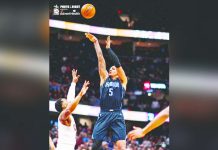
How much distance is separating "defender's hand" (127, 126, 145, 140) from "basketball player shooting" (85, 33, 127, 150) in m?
0.06

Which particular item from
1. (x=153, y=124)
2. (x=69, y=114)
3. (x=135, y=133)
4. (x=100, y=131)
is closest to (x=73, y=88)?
(x=69, y=114)

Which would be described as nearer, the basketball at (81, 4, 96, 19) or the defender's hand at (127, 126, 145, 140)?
the defender's hand at (127, 126, 145, 140)

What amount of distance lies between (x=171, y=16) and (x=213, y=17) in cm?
40

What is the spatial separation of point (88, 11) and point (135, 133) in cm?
129

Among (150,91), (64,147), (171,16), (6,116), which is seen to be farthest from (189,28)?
(6,116)

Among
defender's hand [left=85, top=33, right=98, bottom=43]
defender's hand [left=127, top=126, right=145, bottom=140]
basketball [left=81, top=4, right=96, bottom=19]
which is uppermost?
basketball [left=81, top=4, right=96, bottom=19]

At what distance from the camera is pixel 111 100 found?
4.68 metres

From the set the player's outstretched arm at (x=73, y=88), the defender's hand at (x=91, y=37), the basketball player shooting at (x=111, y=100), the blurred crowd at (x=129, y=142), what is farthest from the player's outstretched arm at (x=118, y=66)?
the blurred crowd at (x=129, y=142)

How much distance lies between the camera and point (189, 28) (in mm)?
4672

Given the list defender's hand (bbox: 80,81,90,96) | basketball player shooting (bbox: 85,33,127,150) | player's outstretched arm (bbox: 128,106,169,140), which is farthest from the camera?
defender's hand (bbox: 80,81,90,96)

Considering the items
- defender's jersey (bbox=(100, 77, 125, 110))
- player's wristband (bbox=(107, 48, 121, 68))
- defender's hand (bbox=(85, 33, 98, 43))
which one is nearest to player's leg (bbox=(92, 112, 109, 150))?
defender's jersey (bbox=(100, 77, 125, 110))

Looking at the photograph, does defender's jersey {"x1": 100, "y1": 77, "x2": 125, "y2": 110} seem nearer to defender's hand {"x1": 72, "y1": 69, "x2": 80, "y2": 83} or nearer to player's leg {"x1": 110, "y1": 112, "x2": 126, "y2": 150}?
player's leg {"x1": 110, "y1": 112, "x2": 126, "y2": 150}

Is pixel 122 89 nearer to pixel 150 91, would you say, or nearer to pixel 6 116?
pixel 150 91

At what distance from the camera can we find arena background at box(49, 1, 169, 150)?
454 centimetres
